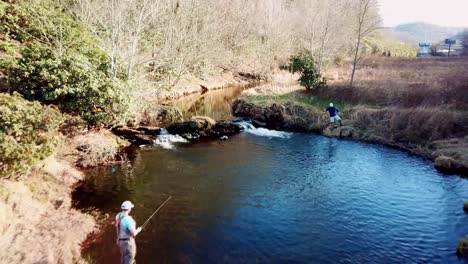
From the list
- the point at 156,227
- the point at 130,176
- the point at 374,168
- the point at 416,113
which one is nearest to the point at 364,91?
the point at 416,113

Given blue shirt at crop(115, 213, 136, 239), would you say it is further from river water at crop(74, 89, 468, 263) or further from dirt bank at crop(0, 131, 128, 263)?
dirt bank at crop(0, 131, 128, 263)

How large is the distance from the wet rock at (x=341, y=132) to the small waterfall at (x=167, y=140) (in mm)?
12201

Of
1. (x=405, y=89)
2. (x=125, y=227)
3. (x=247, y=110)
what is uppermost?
(x=405, y=89)

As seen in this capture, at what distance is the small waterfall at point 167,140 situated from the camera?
78.7 feet

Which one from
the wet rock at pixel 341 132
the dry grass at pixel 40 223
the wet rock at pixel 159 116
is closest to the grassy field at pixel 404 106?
the wet rock at pixel 341 132

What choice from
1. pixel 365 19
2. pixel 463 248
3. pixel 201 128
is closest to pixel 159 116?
pixel 201 128

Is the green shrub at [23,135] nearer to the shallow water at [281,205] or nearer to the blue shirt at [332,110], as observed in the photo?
the shallow water at [281,205]

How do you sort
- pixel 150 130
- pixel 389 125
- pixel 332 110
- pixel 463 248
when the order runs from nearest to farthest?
pixel 463 248, pixel 150 130, pixel 389 125, pixel 332 110

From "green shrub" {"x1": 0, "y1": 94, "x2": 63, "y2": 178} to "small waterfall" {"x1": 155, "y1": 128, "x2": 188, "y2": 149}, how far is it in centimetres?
Result: 986

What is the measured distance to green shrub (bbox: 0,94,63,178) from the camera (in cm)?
1220

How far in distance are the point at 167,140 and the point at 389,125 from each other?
17.9m

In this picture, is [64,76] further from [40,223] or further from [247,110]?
[247,110]

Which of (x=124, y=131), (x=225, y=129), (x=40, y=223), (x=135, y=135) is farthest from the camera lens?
(x=225, y=129)

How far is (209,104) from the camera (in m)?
40.4
